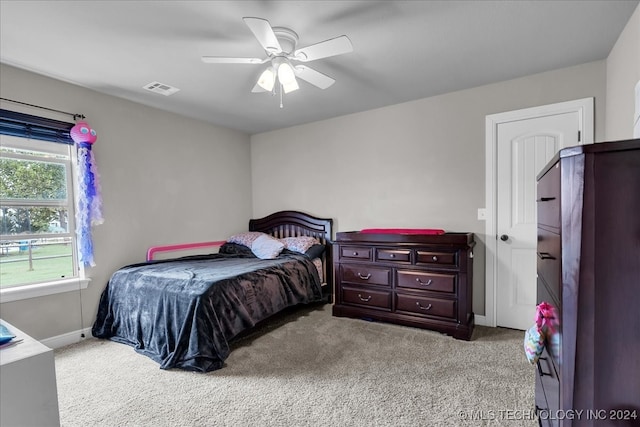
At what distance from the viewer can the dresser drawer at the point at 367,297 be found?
3064 mm

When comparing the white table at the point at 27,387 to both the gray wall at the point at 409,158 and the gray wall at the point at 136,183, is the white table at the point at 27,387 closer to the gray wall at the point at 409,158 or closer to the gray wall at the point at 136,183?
the gray wall at the point at 136,183

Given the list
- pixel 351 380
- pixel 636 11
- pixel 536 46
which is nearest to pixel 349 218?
pixel 351 380

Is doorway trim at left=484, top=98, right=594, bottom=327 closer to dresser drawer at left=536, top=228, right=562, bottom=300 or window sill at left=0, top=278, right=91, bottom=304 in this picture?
dresser drawer at left=536, top=228, right=562, bottom=300

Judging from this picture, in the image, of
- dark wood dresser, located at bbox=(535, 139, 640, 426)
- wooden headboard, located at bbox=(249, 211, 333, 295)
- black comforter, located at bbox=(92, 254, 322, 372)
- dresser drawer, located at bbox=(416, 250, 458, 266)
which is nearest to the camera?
dark wood dresser, located at bbox=(535, 139, 640, 426)

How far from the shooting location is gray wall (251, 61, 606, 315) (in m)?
2.86

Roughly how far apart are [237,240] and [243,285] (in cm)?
157

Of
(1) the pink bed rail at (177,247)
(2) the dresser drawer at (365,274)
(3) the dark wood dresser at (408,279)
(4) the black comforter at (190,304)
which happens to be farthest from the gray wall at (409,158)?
(4) the black comforter at (190,304)

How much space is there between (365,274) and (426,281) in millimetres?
622

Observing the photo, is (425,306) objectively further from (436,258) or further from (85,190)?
(85,190)

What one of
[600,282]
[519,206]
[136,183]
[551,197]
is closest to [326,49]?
[551,197]

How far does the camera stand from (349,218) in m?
3.86

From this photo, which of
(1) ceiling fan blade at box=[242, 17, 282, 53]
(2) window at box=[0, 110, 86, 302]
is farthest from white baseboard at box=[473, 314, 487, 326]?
(2) window at box=[0, 110, 86, 302]

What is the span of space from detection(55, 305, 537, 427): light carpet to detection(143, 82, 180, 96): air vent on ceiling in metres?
2.40

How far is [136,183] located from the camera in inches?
129
